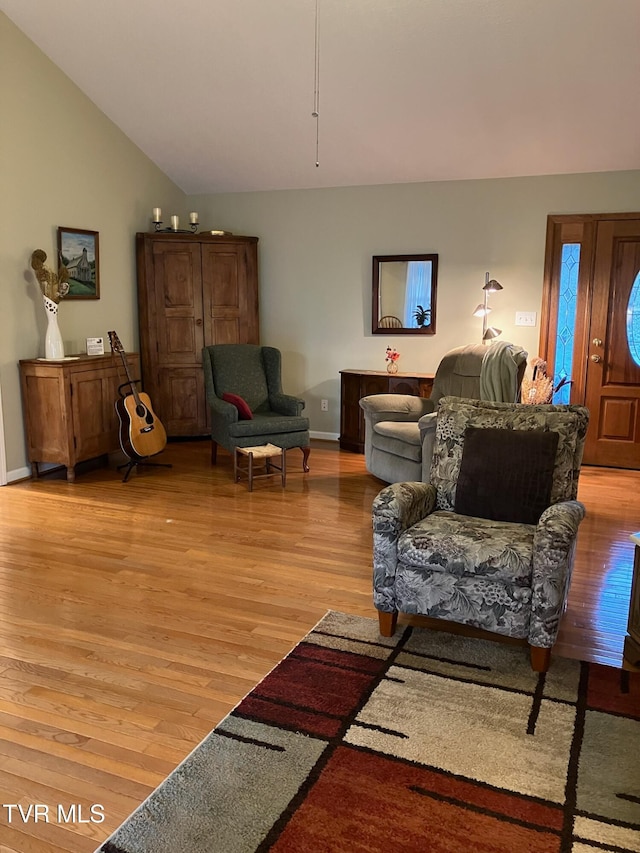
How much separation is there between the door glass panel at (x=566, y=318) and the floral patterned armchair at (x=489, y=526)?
2.88 meters

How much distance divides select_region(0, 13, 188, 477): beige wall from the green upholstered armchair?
1103mm

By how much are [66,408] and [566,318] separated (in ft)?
13.1

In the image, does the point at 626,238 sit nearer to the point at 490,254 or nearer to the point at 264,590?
the point at 490,254

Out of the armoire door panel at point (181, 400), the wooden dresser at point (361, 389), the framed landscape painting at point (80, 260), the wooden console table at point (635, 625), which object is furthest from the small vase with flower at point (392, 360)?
the wooden console table at point (635, 625)

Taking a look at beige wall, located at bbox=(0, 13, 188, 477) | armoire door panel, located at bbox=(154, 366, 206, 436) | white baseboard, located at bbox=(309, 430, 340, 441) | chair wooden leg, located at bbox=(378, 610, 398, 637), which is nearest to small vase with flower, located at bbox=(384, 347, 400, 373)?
white baseboard, located at bbox=(309, 430, 340, 441)

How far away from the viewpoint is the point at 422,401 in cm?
529

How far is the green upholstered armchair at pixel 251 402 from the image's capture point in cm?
512

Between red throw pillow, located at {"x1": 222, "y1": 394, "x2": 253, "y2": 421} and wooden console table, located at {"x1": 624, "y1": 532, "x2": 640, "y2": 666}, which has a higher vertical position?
red throw pillow, located at {"x1": 222, "y1": 394, "x2": 253, "y2": 421}

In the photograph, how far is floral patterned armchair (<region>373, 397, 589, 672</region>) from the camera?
8.20ft

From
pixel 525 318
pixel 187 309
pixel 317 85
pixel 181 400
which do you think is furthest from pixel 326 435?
pixel 317 85

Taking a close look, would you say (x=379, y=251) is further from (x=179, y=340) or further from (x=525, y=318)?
(x=179, y=340)

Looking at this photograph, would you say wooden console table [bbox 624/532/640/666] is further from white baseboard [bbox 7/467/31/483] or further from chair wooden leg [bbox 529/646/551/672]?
white baseboard [bbox 7/467/31/483]

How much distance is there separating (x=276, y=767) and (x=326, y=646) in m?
0.72

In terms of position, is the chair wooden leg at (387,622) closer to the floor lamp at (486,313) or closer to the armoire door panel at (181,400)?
the floor lamp at (486,313)
